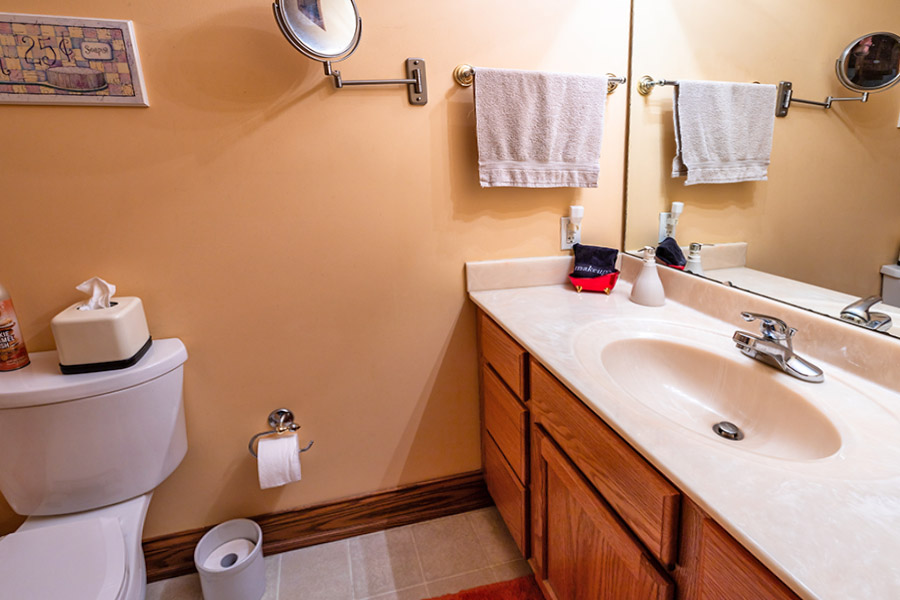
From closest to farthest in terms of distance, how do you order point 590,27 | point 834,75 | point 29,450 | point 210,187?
point 834,75, point 29,450, point 210,187, point 590,27

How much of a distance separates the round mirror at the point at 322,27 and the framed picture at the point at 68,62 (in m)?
0.40

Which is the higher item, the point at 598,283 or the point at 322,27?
the point at 322,27

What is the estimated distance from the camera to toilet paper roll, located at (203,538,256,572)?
1.38m

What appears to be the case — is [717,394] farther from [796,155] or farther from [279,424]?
[279,424]

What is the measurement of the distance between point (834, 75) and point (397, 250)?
1090 mm

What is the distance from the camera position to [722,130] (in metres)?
1.19

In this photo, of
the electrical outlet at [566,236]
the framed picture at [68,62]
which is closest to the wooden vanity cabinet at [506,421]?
the electrical outlet at [566,236]

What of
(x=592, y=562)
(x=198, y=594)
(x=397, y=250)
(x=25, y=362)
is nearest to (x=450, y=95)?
(x=397, y=250)

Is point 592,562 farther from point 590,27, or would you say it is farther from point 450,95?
point 590,27

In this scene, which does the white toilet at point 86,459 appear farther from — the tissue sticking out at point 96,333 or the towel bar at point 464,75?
the towel bar at point 464,75

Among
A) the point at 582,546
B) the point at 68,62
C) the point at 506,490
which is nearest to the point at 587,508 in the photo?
the point at 582,546

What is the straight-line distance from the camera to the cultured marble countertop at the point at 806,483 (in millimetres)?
457

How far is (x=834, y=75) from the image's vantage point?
0.88 meters

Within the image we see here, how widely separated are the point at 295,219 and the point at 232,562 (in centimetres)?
107
